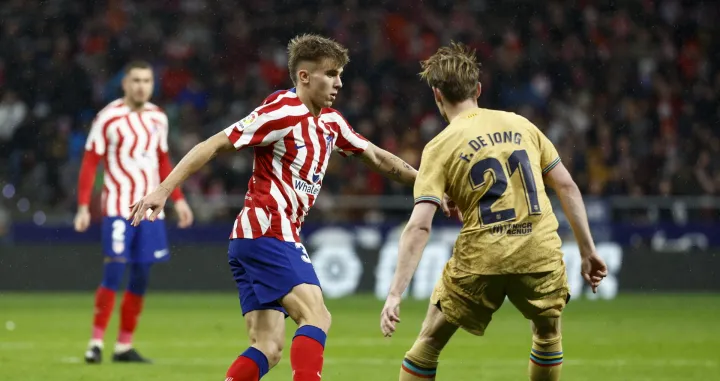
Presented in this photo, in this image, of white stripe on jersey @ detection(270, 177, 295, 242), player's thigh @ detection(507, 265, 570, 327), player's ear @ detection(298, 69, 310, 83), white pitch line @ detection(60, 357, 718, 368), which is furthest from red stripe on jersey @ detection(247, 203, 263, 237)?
white pitch line @ detection(60, 357, 718, 368)

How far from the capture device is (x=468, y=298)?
19.3ft

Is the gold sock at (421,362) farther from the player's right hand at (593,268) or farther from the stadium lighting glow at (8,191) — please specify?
the stadium lighting glow at (8,191)

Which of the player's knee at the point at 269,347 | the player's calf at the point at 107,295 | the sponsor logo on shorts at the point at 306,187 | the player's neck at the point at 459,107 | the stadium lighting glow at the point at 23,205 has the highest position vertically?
the player's neck at the point at 459,107

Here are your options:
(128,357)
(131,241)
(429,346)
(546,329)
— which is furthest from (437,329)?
(131,241)

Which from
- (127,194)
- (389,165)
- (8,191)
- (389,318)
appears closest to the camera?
(389,318)

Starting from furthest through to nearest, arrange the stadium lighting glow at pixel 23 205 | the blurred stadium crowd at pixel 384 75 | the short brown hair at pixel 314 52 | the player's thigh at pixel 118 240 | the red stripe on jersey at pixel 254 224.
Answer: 1. the blurred stadium crowd at pixel 384 75
2. the stadium lighting glow at pixel 23 205
3. the player's thigh at pixel 118 240
4. the short brown hair at pixel 314 52
5. the red stripe on jersey at pixel 254 224

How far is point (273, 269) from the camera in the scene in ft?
19.3

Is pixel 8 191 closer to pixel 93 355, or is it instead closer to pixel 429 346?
pixel 93 355

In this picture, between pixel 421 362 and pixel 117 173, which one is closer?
pixel 421 362

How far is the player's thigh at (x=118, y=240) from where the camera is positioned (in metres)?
9.82

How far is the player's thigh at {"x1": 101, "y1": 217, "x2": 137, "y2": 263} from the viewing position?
32.2 ft

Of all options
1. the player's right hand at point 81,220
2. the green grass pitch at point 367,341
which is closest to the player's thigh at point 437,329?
the green grass pitch at point 367,341

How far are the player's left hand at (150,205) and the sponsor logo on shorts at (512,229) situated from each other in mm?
1591

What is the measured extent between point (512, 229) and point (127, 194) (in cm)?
505
